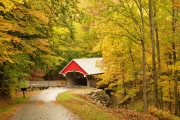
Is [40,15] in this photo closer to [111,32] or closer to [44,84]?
[111,32]

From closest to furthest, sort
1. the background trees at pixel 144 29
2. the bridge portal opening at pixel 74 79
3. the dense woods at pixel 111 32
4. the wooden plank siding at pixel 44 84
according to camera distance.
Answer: the dense woods at pixel 111 32 → the background trees at pixel 144 29 → the wooden plank siding at pixel 44 84 → the bridge portal opening at pixel 74 79

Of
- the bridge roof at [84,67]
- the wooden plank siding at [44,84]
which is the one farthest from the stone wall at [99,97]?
the wooden plank siding at [44,84]

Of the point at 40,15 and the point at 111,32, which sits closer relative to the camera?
the point at 111,32

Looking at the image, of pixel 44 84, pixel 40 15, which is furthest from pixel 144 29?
pixel 44 84

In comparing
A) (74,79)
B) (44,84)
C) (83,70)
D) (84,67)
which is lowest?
(44,84)

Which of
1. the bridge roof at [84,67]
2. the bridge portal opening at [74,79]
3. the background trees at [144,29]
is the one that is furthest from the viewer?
the bridge portal opening at [74,79]

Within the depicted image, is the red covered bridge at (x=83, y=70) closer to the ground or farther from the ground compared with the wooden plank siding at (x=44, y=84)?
farther from the ground

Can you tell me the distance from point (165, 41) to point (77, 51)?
30717 mm

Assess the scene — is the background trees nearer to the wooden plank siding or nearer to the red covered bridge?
the red covered bridge

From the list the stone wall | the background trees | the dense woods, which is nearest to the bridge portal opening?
the stone wall

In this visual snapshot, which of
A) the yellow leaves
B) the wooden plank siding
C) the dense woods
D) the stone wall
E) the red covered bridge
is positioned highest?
the yellow leaves

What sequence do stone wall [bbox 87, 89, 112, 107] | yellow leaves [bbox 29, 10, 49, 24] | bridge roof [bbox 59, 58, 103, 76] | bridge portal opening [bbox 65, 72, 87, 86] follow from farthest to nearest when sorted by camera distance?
Result: bridge portal opening [bbox 65, 72, 87, 86]
bridge roof [bbox 59, 58, 103, 76]
stone wall [bbox 87, 89, 112, 107]
yellow leaves [bbox 29, 10, 49, 24]

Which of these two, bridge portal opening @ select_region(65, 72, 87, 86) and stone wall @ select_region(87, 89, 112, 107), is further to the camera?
bridge portal opening @ select_region(65, 72, 87, 86)

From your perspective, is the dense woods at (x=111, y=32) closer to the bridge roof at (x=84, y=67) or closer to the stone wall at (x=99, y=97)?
the stone wall at (x=99, y=97)
